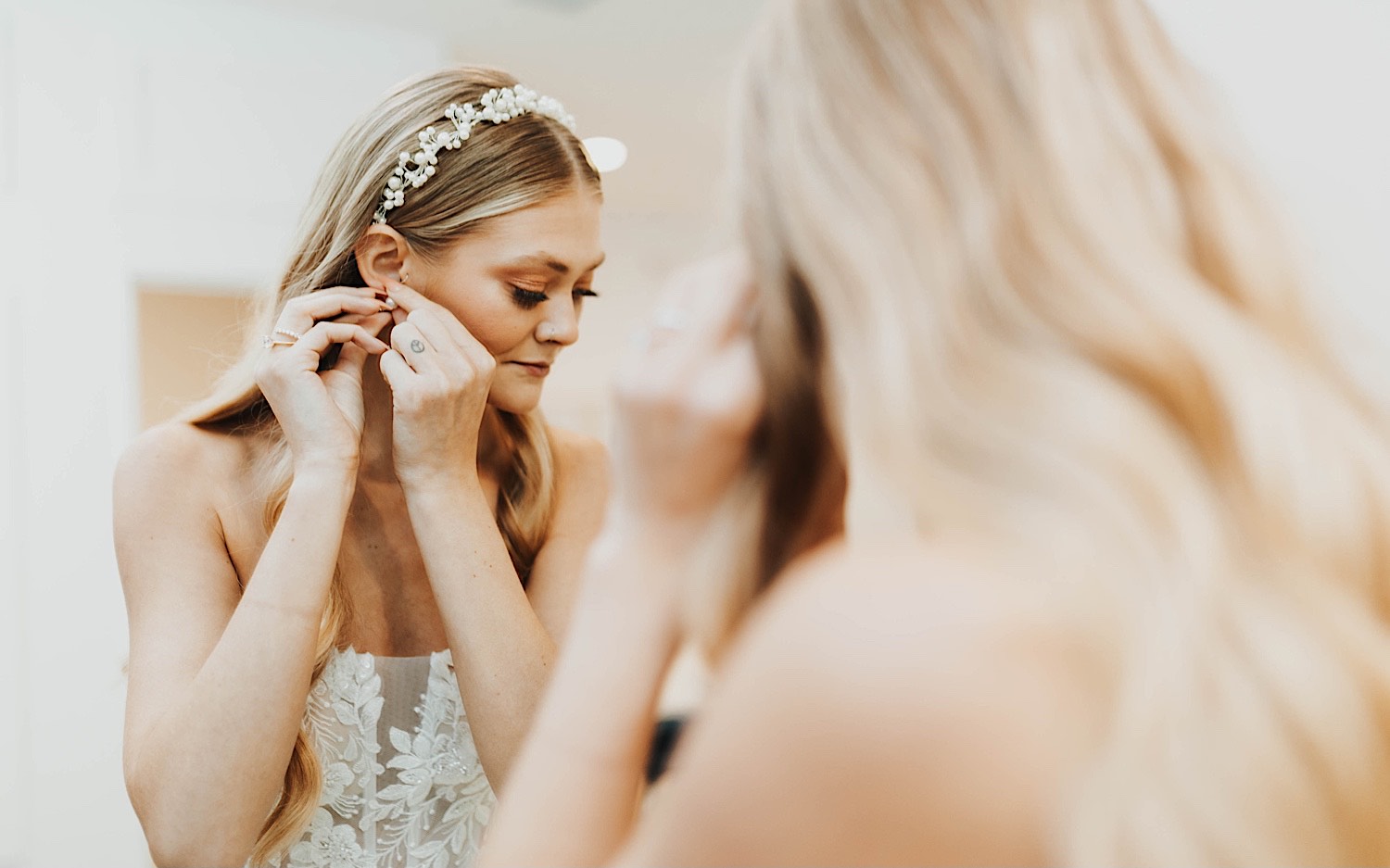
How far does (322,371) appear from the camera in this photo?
121 cm

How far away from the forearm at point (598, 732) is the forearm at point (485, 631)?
46cm

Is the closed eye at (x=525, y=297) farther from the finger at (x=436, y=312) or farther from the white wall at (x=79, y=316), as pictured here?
the white wall at (x=79, y=316)

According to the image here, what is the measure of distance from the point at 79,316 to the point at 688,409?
2183 mm

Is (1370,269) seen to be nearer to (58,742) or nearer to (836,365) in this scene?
(836,365)

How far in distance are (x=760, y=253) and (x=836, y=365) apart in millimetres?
89

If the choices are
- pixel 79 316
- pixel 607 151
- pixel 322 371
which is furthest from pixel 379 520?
pixel 607 151

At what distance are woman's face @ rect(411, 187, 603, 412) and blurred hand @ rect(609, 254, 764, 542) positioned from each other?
613 mm

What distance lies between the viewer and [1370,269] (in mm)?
837

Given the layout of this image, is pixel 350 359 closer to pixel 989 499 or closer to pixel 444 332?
pixel 444 332

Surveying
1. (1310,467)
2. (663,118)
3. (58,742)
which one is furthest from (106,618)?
(1310,467)

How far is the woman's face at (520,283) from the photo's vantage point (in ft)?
4.09

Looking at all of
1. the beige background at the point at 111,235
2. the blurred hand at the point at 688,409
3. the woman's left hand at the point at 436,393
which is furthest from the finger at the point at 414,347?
the beige background at the point at 111,235

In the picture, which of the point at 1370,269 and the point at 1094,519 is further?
the point at 1370,269

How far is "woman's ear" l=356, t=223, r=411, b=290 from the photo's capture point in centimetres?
127
